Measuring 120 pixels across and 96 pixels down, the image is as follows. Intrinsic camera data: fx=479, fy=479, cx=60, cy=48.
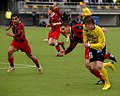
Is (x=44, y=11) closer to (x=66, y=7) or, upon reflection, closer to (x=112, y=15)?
(x=66, y=7)

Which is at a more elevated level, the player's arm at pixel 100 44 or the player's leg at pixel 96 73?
the player's arm at pixel 100 44

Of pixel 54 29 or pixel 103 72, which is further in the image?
pixel 54 29

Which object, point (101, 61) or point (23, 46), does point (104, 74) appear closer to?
point (101, 61)

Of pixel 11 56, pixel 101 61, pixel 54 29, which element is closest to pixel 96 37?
pixel 101 61

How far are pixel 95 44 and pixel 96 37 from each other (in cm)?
17

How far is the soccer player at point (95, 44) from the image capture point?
10288 millimetres

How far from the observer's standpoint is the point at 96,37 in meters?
10.5

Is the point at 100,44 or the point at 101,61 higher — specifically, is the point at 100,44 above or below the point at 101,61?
above

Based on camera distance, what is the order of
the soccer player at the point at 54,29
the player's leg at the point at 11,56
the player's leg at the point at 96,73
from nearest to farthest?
1. the player's leg at the point at 96,73
2. the player's leg at the point at 11,56
3. the soccer player at the point at 54,29

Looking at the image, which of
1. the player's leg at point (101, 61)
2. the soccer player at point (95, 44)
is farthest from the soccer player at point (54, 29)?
the player's leg at point (101, 61)

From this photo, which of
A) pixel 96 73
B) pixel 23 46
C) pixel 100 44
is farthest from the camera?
pixel 23 46

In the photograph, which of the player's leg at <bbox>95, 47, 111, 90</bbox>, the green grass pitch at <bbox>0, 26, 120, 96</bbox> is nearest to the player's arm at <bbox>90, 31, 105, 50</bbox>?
the player's leg at <bbox>95, 47, 111, 90</bbox>

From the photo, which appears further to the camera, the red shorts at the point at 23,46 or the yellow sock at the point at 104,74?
the red shorts at the point at 23,46

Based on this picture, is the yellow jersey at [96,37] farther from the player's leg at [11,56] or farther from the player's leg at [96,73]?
the player's leg at [11,56]
